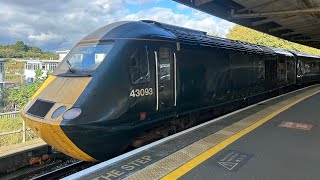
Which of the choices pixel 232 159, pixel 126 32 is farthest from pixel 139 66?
pixel 232 159

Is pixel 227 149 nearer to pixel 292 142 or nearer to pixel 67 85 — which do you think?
pixel 292 142

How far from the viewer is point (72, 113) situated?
512 cm

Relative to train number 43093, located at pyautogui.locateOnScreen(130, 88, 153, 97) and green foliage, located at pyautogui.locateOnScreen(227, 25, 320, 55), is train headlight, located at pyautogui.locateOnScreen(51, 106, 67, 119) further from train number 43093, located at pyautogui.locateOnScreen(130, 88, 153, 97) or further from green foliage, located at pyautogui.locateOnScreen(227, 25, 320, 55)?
green foliage, located at pyautogui.locateOnScreen(227, 25, 320, 55)

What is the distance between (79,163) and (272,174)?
181 inches

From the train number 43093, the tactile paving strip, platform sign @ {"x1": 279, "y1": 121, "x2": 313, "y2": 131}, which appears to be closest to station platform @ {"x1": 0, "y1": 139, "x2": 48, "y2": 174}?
the train number 43093

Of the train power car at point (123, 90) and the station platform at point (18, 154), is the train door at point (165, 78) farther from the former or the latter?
the station platform at point (18, 154)

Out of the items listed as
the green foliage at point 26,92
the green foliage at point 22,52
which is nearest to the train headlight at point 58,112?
the green foliage at point 26,92

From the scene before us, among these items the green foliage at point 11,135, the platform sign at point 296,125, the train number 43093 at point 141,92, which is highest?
the train number 43093 at point 141,92

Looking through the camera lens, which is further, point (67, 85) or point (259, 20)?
point (259, 20)

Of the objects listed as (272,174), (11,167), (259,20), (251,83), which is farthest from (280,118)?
(259,20)

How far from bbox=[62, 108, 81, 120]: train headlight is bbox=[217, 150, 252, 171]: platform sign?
256 centimetres

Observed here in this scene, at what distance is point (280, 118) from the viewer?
8.48m

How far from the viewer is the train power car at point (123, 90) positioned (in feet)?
17.3

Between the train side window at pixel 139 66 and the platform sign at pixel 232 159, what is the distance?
7.41 ft
